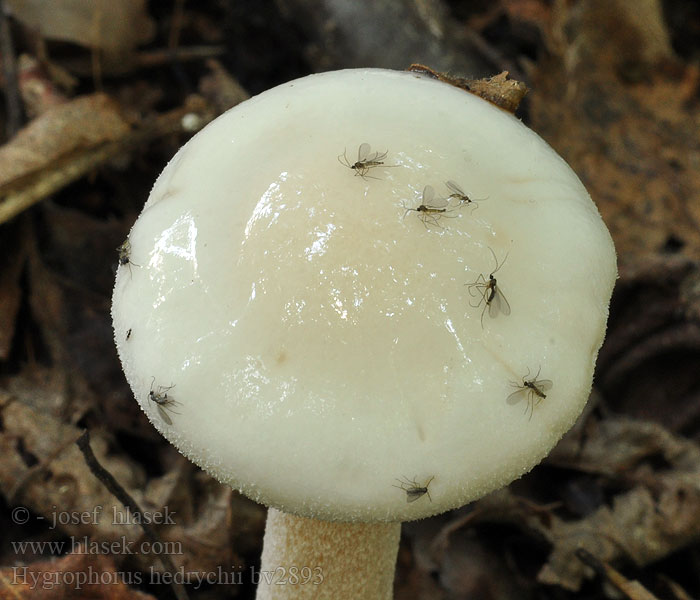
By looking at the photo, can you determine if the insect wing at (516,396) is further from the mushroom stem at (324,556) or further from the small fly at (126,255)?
the small fly at (126,255)

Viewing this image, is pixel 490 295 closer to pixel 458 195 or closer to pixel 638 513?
pixel 458 195

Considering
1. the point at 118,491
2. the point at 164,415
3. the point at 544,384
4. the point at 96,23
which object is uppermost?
the point at 544,384

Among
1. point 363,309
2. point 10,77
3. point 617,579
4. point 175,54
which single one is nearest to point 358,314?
point 363,309

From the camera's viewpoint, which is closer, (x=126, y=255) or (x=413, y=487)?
(x=413, y=487)

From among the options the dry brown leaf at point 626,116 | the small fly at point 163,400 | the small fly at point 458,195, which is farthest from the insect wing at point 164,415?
the dry brown leaf at point 626,116

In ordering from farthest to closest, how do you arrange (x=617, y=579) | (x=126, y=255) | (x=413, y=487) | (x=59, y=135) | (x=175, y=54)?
(x=175, y=54)
(x=59, y=135)
(x=617, y=579)
(x=126, y=255)
(x=413, y=487)

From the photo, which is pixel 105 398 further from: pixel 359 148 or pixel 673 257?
pixel 673 257

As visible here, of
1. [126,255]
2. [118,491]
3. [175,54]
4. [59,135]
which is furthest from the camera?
[175,54]
